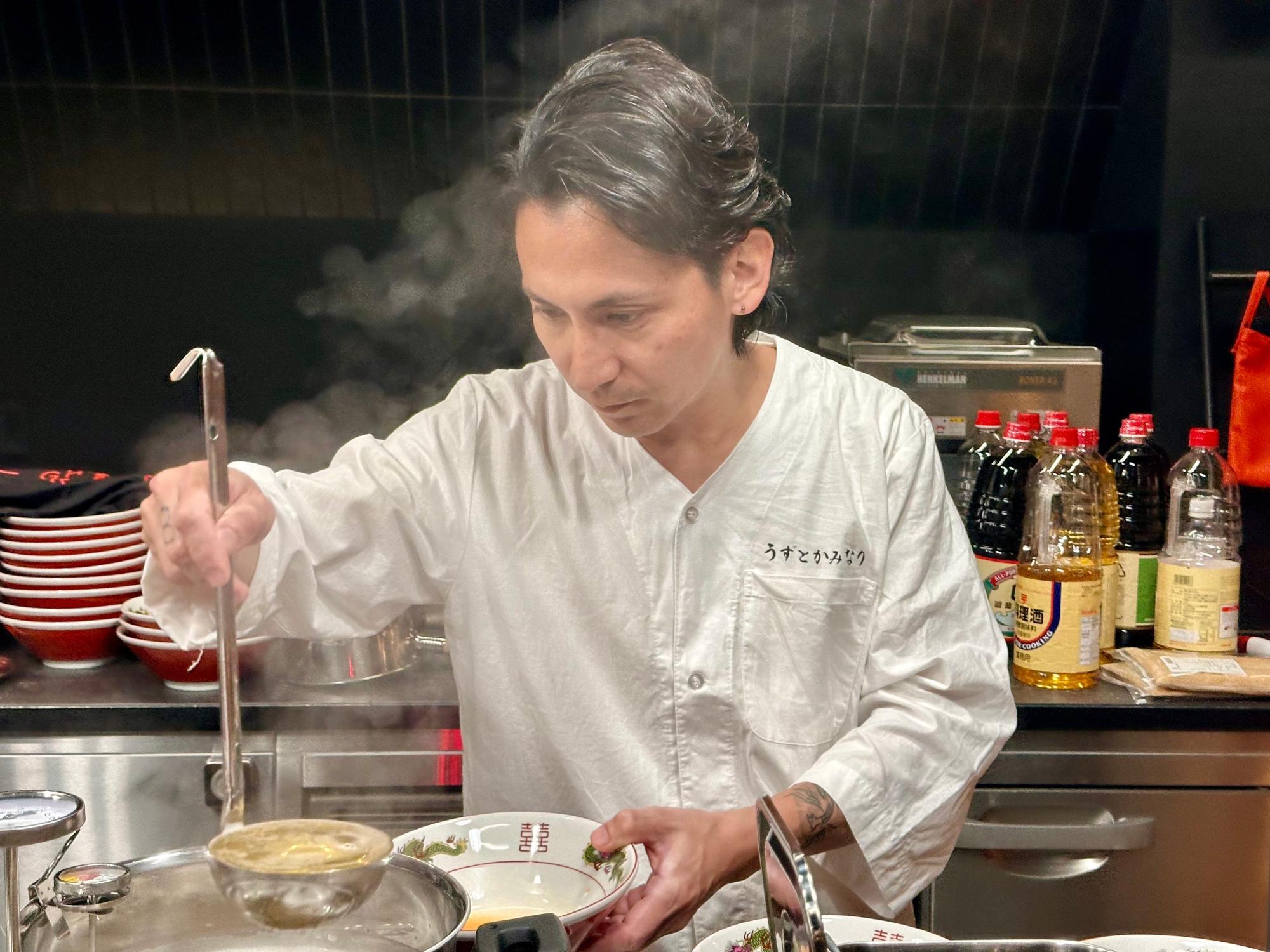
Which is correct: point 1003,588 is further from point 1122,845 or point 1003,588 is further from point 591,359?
point 591,359

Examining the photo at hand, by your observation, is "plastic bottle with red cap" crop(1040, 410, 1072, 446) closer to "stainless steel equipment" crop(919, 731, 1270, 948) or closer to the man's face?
"stainless steel equipment" crop(919, 731, 1270, 948)

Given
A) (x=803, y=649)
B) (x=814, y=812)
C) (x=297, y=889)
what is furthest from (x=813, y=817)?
(x=297, y=889)

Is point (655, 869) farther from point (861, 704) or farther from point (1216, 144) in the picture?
point (1216, 144)

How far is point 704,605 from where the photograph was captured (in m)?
1.67

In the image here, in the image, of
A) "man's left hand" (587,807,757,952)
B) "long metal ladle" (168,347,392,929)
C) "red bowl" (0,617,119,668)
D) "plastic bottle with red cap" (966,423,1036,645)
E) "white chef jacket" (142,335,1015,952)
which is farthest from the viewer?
"plastic bottle with red cap" (966,423,1036,645)

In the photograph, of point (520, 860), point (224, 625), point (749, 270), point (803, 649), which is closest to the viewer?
point (224, 625)

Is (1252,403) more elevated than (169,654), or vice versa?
(1252,403)

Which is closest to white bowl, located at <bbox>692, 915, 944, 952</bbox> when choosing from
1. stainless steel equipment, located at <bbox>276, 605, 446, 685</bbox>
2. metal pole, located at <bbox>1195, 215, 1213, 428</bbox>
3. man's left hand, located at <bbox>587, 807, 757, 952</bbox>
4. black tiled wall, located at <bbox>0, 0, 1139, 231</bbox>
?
man's left hand, located at <bbox>587, 807, 757, 952</bbox>

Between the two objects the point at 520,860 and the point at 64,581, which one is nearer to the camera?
the point at 520,860

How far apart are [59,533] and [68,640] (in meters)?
0.20

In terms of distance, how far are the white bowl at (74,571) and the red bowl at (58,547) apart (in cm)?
2

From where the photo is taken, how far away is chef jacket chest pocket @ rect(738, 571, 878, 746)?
1.66 meters

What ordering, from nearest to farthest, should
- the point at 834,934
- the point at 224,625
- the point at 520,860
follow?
the point at 224,625, the point at 834,934, the point at 520,860

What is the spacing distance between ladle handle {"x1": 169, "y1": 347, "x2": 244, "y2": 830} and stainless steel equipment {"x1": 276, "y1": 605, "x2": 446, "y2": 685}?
3.93 feet
